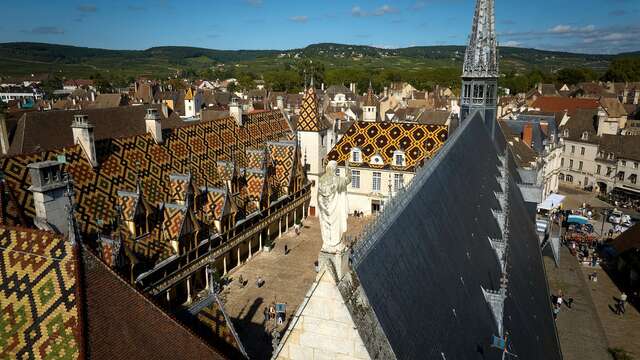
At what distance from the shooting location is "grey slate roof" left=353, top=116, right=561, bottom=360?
857cm

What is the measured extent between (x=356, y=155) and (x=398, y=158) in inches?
158

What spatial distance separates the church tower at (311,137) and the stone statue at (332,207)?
Answer: 111 feet

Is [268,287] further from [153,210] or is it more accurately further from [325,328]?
[325,328]

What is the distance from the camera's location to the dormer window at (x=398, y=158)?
40188 mm

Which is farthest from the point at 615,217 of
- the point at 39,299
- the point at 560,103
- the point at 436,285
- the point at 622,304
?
the point at 560,103

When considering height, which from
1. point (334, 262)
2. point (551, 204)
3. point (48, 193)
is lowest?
point (551, 204)

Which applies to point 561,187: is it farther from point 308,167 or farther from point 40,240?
point 40,240

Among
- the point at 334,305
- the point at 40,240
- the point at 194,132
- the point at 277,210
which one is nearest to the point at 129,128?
the point at 194,132

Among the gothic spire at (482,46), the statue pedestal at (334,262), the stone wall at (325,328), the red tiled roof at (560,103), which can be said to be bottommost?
the stone wall at (325,328)

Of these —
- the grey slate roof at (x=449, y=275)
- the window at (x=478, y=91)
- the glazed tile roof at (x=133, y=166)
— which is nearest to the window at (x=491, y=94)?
the window at (x=478, y=91)

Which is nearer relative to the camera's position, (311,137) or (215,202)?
(215,202)

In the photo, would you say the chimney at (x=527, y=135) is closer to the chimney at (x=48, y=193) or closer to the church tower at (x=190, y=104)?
the chimney at (x=48, y=193)

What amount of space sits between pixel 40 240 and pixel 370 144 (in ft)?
112

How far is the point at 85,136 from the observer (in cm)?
2330
